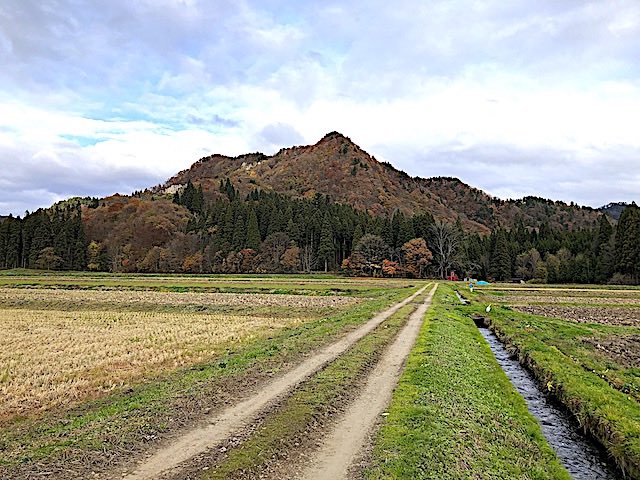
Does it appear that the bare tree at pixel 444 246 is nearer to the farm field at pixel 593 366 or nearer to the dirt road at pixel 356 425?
the farm field at pixel 593 366

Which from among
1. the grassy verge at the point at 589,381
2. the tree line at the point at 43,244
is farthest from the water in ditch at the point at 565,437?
the tree line at the point at 43,244

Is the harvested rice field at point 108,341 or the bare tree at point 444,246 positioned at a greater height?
the bare tree at point 444,246

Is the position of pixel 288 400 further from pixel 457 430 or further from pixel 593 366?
pixel 593 366

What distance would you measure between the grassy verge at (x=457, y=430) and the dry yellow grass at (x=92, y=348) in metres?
9.17

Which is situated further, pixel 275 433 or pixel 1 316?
pixel 1 316

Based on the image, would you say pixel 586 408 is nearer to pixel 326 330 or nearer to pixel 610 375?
pixel 610 375

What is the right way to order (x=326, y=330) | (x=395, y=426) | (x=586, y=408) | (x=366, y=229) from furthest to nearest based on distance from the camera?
1. (x=366, y=229)
2. (x=326, y=330)
3. (x=586, y=408)
4. (x=395, y=426)

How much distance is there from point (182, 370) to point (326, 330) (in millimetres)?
10040

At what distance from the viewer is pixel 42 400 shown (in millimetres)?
14289

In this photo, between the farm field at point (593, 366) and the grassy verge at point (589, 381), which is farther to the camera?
the farm field at point (593, 366)

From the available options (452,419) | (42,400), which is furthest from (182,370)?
(452,419)

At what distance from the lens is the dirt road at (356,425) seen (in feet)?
29.0

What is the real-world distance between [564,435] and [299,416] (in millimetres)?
6925

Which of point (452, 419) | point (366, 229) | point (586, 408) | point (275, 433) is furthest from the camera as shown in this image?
point (366, 229)
